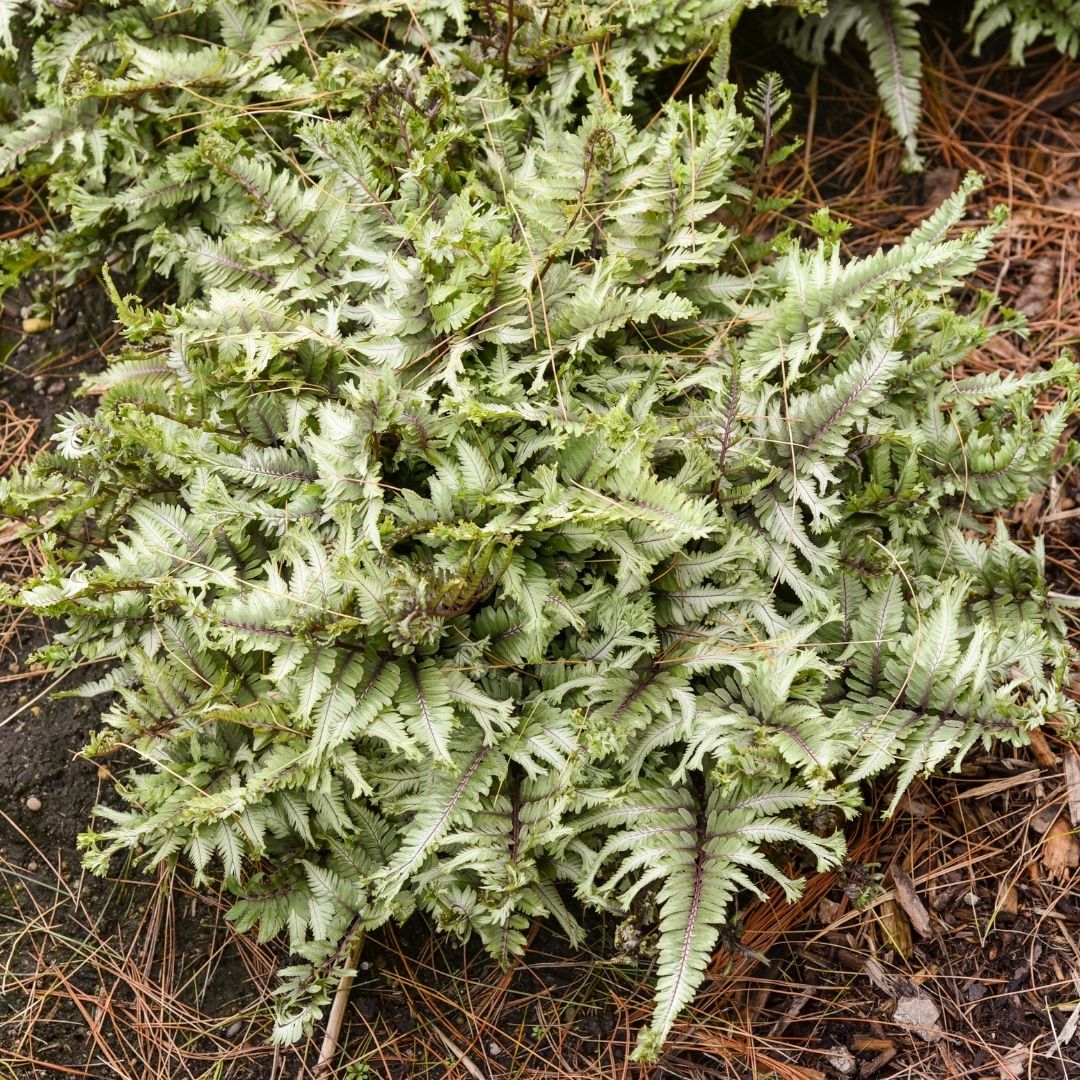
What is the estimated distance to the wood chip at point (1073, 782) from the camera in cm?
266

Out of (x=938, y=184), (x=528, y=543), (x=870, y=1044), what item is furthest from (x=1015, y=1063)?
(x=938, y=184)

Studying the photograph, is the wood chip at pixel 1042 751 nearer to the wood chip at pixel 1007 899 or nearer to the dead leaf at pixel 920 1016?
the wood chip at pixel 1007 899

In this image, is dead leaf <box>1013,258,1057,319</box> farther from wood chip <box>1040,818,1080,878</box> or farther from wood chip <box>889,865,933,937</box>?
wood chip <box>889,865,933,937</box>

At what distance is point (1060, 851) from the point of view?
2643mm

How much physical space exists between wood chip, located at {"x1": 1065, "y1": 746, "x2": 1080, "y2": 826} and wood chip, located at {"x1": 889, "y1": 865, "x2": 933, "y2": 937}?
49 centimetres

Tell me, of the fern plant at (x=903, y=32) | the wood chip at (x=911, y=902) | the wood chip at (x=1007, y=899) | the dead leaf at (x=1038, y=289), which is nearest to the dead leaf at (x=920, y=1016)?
the wood chip at (x=911, y=902)

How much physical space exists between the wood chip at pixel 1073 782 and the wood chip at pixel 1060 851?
3 cm

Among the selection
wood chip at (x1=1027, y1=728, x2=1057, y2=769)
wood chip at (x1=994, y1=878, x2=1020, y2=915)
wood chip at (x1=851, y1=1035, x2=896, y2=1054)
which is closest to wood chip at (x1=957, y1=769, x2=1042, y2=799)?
wood chip at (x1=1027, y1=728, x2=1057, y2=769)

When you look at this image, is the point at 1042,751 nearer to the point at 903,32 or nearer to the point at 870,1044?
the point at 870,1044

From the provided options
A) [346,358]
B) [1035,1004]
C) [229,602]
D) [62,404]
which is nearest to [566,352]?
[346,358]

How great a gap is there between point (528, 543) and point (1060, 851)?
5.59ft

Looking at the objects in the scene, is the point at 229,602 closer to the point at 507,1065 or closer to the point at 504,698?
the point at 504,698

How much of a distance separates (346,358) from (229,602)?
0.74 meters

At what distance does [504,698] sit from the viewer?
95.6 inches
